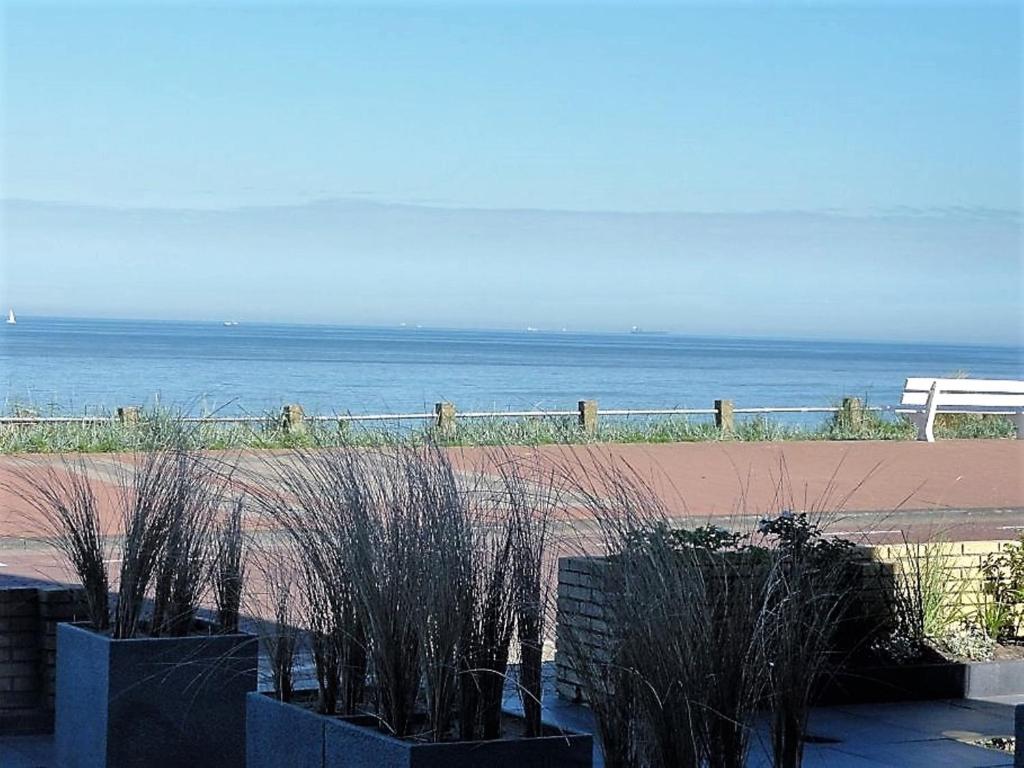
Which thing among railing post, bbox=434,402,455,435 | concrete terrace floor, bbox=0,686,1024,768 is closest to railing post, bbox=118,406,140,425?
railing post, bbox=434,402,455,435

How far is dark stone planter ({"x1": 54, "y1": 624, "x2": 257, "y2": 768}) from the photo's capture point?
551 centimetres

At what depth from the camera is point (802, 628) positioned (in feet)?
13.6

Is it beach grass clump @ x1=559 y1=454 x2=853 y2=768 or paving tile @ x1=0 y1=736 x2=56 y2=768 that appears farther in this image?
paving tile @ x1=0 y1=736 x2=56 y2=768

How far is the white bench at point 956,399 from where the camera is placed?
72.8ft

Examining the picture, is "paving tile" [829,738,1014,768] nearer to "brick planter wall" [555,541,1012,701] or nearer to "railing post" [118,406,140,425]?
"brick planter wall" [555,541,1012,701]

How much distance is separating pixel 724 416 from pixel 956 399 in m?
3.20

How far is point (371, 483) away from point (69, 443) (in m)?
15.9

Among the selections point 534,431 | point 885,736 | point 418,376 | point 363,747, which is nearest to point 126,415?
point 534,431

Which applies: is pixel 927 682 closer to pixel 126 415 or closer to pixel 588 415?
pixel 126 415

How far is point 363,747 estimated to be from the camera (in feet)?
14.1

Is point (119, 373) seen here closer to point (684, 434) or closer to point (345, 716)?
point (684, 434)

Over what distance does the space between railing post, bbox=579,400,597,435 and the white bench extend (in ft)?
14.1

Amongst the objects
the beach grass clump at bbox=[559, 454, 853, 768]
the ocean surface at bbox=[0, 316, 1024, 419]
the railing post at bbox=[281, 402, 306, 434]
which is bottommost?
the ocean surface at bbox=[0, 316, 1024, 419]

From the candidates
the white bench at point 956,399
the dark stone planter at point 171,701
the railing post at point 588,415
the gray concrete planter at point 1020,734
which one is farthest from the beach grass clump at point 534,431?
the gray concrete planter at point 1020,734
